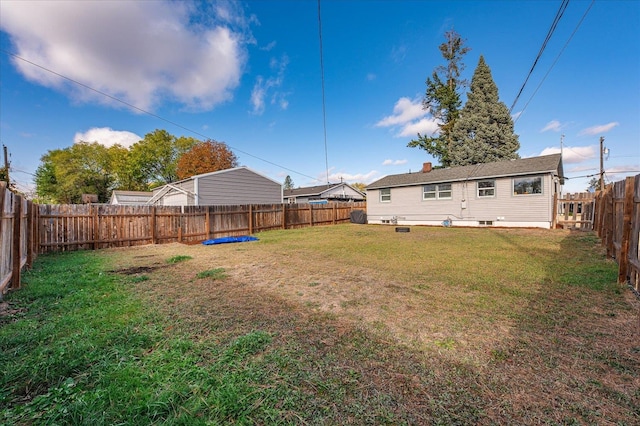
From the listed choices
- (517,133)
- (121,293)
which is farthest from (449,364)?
(517,133)

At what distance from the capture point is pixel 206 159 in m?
32.2

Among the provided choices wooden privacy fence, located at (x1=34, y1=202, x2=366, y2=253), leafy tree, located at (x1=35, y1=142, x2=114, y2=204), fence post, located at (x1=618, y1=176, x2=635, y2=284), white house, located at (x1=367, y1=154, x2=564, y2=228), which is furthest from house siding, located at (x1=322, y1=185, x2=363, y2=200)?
leafy tree, located at (x1=35, y1=142, x2=114, y2=204)

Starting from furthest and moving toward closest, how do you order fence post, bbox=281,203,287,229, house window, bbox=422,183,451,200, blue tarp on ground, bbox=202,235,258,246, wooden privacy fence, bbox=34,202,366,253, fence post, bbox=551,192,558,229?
house window, bbox=422,183,451,200
fence post, bbox=281,203,287,229
fence post, bbox=551,192,558,229
blue tarp on ground, bbox=202,235,258,246
wooden privacy fence, bbox=34,202,366,253

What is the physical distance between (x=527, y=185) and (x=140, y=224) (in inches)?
707


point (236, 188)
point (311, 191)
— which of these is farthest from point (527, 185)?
point (311, 191)

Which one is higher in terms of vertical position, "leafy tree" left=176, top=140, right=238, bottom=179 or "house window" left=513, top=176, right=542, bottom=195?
"leafy tree" left=176, top=140, right=238, bottom=179

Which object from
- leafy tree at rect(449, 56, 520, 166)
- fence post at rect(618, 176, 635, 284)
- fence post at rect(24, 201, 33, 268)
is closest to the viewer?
fence post at rect(618, 176, 635, 284)

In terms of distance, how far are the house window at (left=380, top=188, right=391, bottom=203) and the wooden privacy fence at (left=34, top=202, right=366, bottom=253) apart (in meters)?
7.52

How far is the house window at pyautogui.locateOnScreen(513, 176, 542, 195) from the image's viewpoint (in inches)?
488

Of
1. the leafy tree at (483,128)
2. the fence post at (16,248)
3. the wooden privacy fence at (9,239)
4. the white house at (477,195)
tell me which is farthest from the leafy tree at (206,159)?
the wooden privacy fence at (9,239)

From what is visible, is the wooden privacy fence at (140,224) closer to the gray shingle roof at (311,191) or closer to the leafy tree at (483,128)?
the gray shingle roof at (311,191)

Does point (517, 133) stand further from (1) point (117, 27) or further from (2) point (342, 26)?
(1) point (117, 27)

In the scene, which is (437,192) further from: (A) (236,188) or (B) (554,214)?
(A) (236,188)

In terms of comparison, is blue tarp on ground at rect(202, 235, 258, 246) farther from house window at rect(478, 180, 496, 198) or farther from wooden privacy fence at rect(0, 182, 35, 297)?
house window at rect(478, 180, 496, 198)
